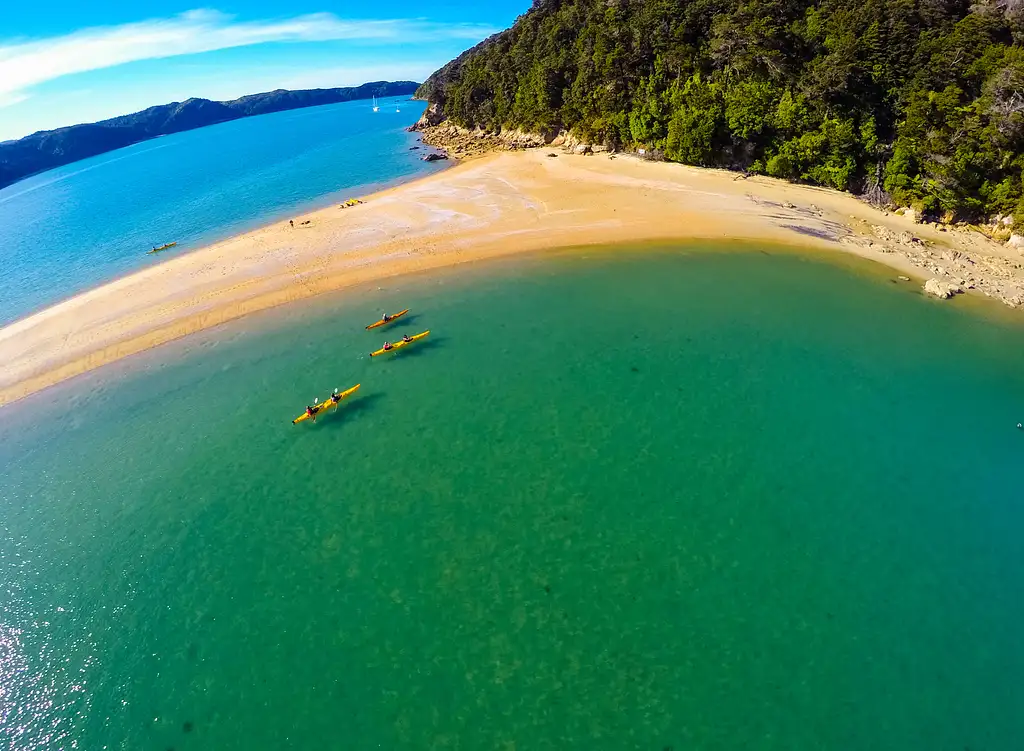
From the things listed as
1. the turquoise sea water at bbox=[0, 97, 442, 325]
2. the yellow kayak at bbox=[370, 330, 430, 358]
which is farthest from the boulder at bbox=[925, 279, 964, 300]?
the turquoise sea water at bbox=[0, 97, 442, 325]

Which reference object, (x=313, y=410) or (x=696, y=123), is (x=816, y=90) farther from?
(x=313, y=410)

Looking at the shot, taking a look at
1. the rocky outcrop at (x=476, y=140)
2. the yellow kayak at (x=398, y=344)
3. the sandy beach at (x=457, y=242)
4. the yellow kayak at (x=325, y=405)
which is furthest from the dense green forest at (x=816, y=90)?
the yellow kayak at (x=325, y=405)

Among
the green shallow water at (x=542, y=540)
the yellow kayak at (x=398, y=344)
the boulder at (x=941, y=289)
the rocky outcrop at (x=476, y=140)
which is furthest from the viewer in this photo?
the rocky outcrop at (x=476, y=140)

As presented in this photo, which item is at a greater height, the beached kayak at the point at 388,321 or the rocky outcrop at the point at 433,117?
the rocky outcrop at the point at 433,117

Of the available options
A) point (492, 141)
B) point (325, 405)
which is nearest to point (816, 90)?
point (325, 405)

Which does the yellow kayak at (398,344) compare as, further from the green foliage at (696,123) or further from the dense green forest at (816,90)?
the green foliage at (696,123)
